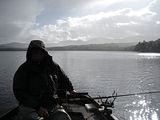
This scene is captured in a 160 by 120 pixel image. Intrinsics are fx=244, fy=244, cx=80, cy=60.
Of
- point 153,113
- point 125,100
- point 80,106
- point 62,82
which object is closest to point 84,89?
point 125,100

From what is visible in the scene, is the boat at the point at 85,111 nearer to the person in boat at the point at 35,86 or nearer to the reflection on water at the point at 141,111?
the person in boat at the point at 35,86

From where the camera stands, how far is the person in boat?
627 centimetres

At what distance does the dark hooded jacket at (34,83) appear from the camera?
6277mm

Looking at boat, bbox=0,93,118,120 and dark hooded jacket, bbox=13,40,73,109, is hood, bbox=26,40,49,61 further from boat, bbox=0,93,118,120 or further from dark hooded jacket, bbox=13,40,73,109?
boat, bbox=0,93,118,120

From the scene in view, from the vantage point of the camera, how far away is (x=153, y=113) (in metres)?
22.1

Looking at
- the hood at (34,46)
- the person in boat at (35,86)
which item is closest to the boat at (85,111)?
the person in boat at (35,86)

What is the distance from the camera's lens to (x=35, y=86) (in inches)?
254

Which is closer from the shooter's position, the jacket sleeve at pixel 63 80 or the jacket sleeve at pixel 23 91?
the jacket sleeve at pixel 23 91

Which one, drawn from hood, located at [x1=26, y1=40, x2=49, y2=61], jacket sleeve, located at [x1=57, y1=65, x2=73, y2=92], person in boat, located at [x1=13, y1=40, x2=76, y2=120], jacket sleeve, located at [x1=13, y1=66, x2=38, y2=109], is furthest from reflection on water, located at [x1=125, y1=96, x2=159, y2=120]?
hood, located at [x1=26, y1=40, x2=49, y2=61]

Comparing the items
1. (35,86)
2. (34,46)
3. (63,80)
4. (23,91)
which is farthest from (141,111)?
(34,46)

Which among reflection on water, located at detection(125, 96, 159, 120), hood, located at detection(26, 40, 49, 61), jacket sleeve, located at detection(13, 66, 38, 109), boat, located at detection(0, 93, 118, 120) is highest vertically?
hood, located at detection(26, 40, 49, 61)

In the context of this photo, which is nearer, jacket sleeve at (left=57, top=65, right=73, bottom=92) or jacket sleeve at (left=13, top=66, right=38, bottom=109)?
jacket sleeve at (left=13, top=66, right=38, bottom=109)

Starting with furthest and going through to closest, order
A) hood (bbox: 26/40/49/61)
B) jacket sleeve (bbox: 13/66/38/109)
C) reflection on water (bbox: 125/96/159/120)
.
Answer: reflection on water (bbox: 125/96/159/120) < hood (bbox: 26/40/49/61) < jacket sleeve (bbox: 13/66/38/109)

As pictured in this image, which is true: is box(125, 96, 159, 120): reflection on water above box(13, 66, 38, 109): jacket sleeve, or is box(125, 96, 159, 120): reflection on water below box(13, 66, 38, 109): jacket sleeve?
below
